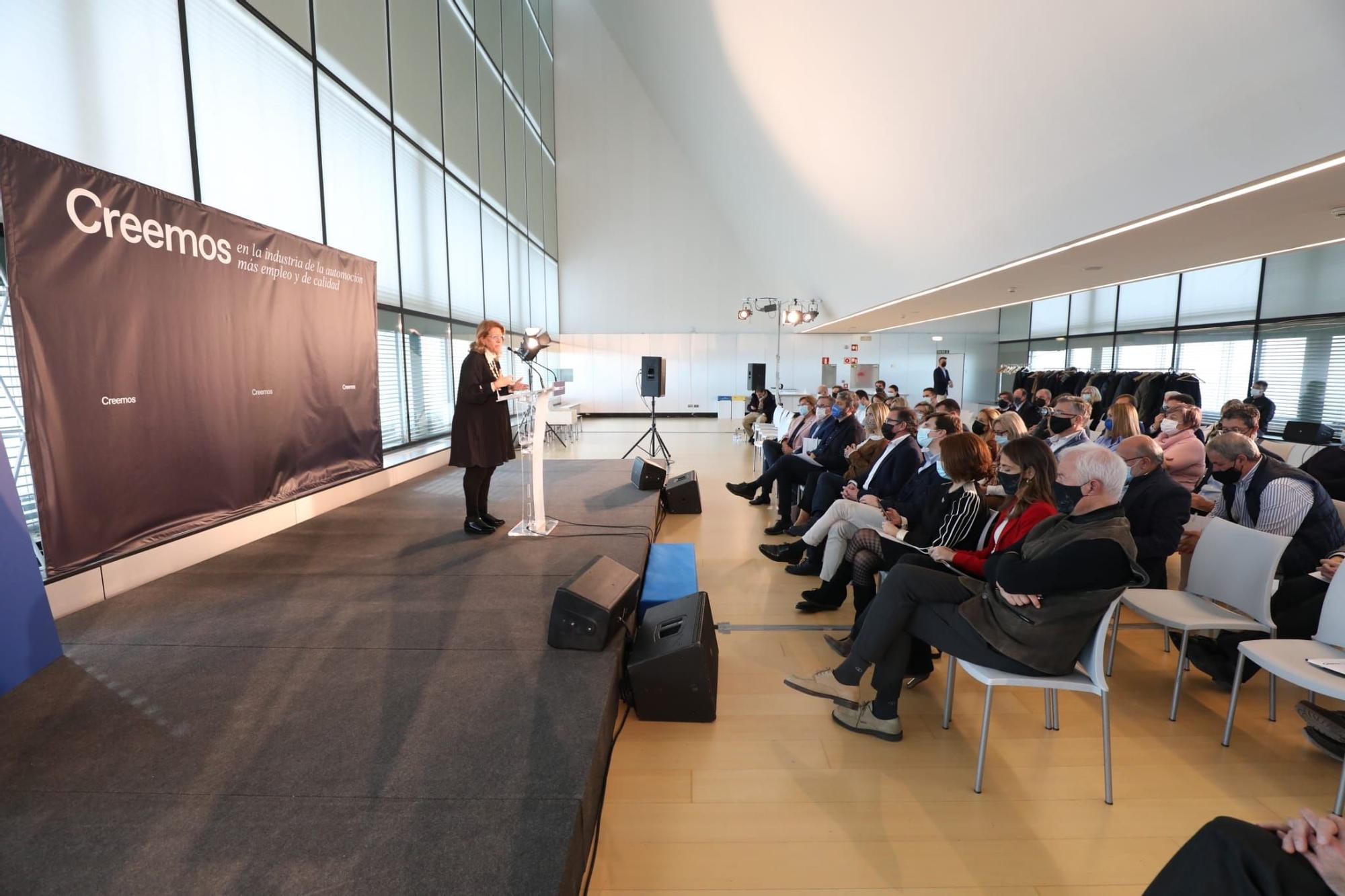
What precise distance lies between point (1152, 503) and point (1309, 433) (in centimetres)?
656

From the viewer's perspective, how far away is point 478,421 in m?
4.00

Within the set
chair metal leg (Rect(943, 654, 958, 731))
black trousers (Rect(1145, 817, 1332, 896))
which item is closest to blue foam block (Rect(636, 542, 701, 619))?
chair metal leg (Rect(943, 654, 958, 731))

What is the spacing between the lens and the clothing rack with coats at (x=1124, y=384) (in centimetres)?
788

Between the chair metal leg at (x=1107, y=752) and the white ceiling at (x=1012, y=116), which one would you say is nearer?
A: the chair metal leg at (x=1107, y=752)

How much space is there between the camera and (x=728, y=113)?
917cm

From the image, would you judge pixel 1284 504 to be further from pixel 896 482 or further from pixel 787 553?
pixel 787 553

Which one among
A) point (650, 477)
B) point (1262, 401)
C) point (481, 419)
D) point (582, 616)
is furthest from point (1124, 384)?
point (582, 616)

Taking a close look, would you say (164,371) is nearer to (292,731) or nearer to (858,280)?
(292,731)

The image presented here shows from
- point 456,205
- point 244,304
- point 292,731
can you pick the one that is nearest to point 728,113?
point 456,205

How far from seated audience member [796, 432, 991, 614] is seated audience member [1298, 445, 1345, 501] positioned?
112 inches

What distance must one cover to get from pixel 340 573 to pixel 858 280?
8083 millimetres

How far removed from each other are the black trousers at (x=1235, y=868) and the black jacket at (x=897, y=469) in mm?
2716

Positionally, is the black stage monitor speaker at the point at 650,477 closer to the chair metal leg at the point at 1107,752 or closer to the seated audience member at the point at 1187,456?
the seated audience member at the point at 1187,456

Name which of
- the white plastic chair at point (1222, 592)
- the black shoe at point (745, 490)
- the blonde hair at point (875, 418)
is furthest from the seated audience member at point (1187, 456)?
the black shoe at point (745, 490)
